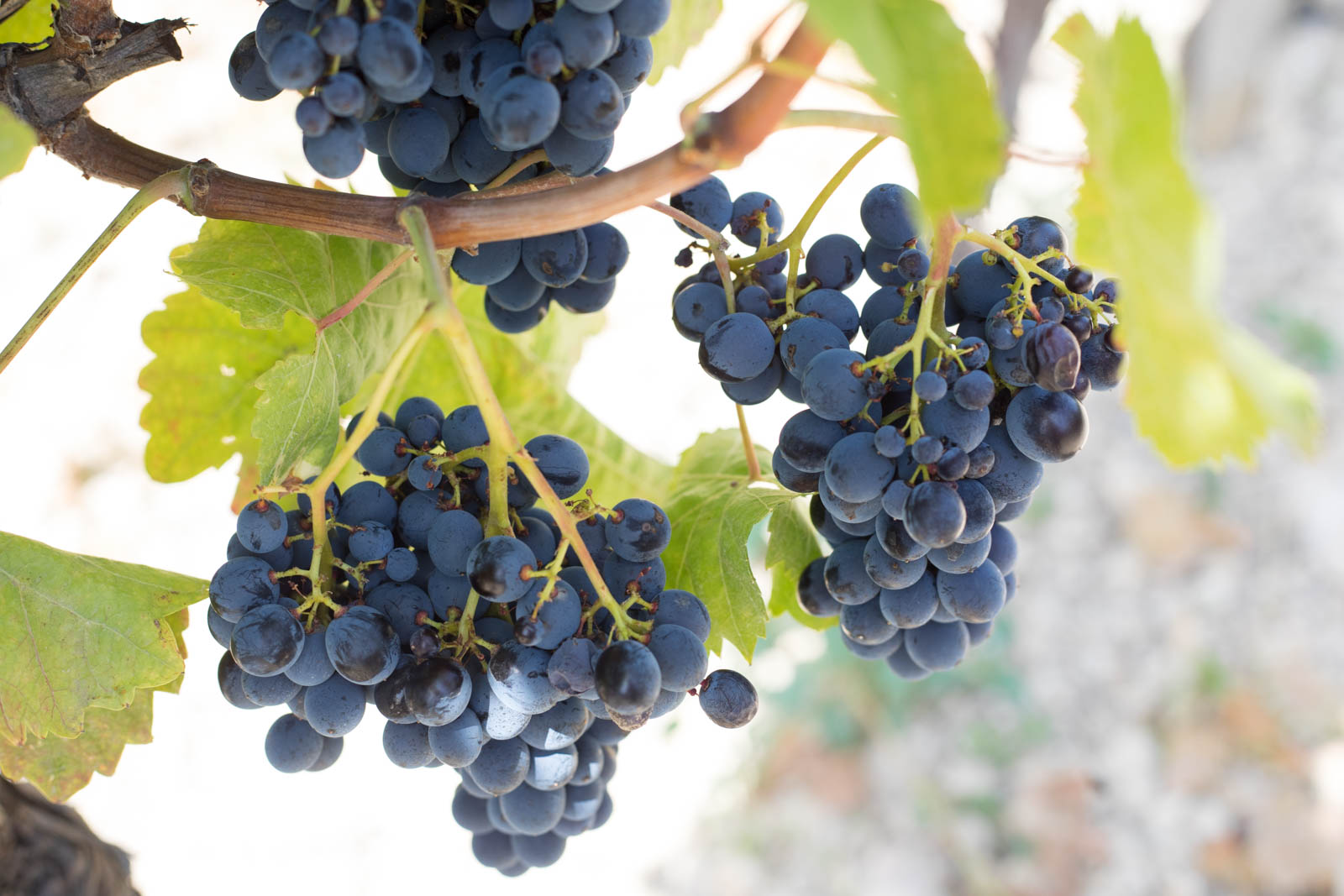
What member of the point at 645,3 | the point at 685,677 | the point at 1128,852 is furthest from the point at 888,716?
the point at 645,3

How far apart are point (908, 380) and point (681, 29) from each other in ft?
1.24

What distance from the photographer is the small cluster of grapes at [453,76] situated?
462 mm

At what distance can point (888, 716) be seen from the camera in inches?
102

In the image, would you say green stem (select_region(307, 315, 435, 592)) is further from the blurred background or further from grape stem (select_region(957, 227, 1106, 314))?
the blurred background

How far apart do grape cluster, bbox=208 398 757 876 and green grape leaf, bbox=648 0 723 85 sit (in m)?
0.35

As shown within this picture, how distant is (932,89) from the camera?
0.36 metres

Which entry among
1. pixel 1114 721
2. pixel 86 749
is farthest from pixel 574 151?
pixel 1114 721

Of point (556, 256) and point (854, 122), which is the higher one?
point (854, 122)

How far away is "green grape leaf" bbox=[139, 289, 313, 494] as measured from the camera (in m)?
0.79

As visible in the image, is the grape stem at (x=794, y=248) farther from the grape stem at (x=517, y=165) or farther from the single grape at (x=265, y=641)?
the single grape at (x=265, y=641)

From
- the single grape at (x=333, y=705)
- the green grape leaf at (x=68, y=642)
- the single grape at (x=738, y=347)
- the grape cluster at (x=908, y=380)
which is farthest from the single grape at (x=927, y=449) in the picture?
the green grape leaf at (x=68, y=642)

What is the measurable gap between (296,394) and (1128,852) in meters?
2.28

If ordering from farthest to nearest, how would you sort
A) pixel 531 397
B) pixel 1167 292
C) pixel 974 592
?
1. pixel 531 397
2. pixel 974 592
3. pixel 1167 292

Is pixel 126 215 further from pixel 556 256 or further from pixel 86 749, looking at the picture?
pixel 86 749
